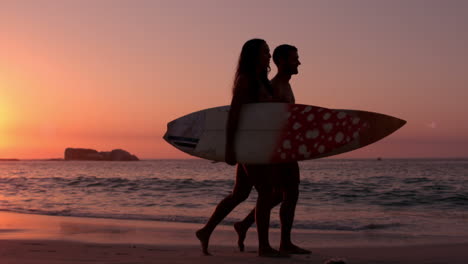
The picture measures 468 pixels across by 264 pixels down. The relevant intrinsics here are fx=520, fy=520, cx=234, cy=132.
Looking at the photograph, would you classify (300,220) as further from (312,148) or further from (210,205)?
(312,148)

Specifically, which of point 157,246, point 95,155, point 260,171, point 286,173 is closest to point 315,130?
point 286,173

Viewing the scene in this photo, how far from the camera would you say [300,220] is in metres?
7.77

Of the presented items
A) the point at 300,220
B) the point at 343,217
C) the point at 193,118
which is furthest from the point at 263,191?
the point at 343,217

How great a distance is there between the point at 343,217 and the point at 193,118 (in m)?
4.63

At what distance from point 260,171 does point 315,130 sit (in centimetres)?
58

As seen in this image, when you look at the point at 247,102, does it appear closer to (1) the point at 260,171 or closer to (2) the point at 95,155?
(1) the point at 260,171

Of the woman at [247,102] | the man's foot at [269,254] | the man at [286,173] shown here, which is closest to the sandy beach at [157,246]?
the man's foot at [269,254]

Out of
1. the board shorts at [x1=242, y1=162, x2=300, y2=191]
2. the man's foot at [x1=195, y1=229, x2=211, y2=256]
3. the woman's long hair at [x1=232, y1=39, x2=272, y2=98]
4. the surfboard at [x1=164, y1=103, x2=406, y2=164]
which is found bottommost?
the man's foot at [x1=195, y1=229, x2=211, y2=256]

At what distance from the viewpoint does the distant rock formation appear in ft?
402

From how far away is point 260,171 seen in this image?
404cm

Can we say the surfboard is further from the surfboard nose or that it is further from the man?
the man

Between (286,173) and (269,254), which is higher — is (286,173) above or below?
above

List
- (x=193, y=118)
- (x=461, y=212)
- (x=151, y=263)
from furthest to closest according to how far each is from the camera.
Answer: (x=461, y=212) < (x=193, y=118) < (x=151, y=263)

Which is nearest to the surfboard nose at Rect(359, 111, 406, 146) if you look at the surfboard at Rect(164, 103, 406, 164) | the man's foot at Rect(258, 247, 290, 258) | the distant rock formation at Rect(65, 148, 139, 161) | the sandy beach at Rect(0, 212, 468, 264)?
the surfboard at Rect(164, 103, 406, 164)
